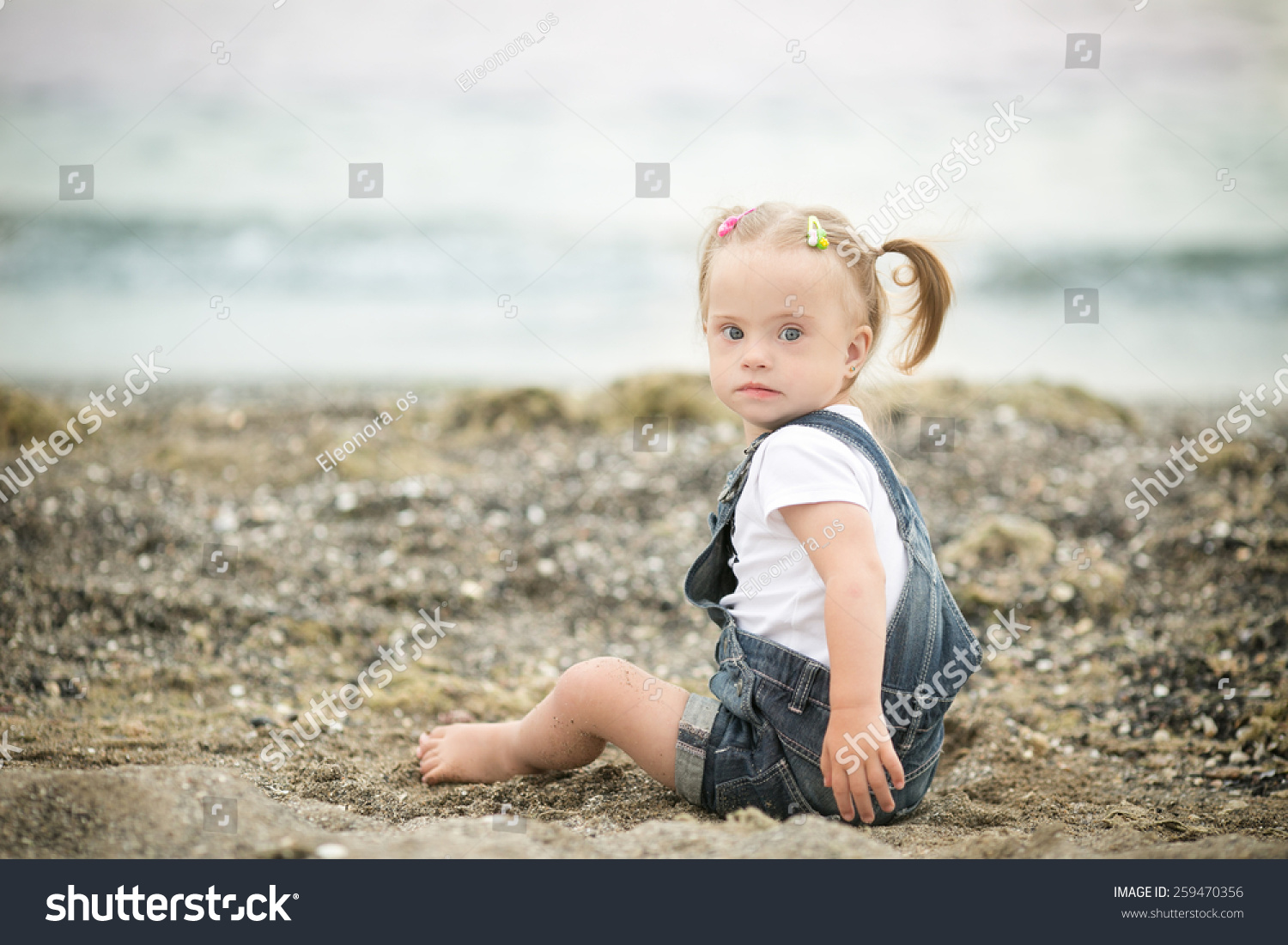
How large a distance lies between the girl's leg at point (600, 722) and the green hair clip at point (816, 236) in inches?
40.9

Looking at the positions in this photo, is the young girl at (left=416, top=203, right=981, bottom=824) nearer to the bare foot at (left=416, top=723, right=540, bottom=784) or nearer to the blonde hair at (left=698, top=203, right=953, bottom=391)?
the blonde hair at (left=698, top=203, right=953, bottom=391)

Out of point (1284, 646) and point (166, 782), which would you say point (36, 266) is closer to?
point (166, 782)

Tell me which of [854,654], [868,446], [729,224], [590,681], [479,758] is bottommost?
[479,758]

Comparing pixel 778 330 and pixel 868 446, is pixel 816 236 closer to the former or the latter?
pixel 778 330

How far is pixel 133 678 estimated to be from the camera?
3047mm

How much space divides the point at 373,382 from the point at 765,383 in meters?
8.61

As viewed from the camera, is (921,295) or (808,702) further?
(921,295)

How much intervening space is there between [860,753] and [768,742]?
0.28 meters

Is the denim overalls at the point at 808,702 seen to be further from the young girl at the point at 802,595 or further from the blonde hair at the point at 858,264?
the blonde hair at the point at 858,264

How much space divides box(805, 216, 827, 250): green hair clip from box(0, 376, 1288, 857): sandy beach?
0.60m

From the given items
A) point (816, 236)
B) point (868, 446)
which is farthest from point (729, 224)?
point (868, 446)

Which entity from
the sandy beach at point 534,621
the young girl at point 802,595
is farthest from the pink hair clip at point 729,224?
the sandy beach at point 534,621

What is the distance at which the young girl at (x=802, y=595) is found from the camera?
193 cm

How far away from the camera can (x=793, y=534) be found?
2.08 meters
